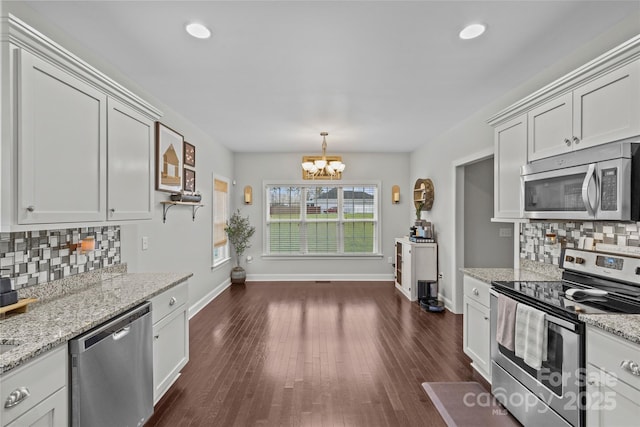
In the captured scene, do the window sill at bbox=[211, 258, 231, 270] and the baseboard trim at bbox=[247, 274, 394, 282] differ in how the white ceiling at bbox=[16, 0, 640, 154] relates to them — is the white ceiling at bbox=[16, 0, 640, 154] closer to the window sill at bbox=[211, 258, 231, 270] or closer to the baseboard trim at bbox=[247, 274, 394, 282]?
the window sill at bbox=[211, 258, 231, 270]

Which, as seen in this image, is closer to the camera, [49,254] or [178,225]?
[49,254]

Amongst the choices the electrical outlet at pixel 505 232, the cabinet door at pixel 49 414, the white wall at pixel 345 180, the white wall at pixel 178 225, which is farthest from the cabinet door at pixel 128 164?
the electrical outlet at pixel 505 232

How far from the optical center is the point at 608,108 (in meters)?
1.81

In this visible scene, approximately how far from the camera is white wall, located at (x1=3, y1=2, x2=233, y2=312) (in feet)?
7.55

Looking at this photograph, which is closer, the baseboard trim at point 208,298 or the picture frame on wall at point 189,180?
the picture frame on wall at point 189,180

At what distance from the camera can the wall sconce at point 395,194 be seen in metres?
6.34

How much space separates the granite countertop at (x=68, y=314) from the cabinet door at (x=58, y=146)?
0.50 meters

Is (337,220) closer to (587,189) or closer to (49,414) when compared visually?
(587,189)

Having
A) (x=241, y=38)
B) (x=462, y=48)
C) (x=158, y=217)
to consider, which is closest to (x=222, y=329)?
(x=158, y=217)

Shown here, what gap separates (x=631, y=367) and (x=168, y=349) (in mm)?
2766

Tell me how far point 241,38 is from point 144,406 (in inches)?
100

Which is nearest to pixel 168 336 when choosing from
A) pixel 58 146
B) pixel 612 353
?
pixel 58 146

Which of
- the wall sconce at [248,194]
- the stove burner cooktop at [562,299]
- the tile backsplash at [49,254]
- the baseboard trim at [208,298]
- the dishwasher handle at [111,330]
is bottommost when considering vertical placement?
the baseboard trim at [208,298]

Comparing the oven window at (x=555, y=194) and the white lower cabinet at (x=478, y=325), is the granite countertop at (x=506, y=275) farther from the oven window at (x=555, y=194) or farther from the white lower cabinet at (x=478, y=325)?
the oven window at (x=555, y=194)
